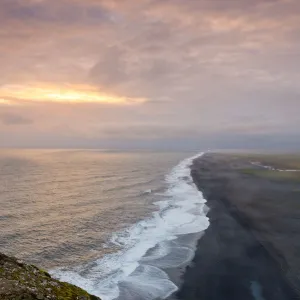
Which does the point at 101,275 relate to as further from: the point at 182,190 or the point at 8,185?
the point at 8,185

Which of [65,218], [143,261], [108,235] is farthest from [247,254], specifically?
[65,218]

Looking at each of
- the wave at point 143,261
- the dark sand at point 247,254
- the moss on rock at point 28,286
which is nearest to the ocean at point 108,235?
the wave at point 143,261

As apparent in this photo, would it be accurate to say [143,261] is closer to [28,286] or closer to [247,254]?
[247,254]

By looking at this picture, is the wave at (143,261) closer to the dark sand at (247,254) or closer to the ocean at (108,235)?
the ocean at (108,235)

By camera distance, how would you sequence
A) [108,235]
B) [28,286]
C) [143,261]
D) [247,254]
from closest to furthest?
[28,286]
[143,261]
[247,254]
[108,235]

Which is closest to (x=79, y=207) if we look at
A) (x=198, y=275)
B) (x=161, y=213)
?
(x=161, y=213)

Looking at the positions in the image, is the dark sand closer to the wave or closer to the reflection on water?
the wave
